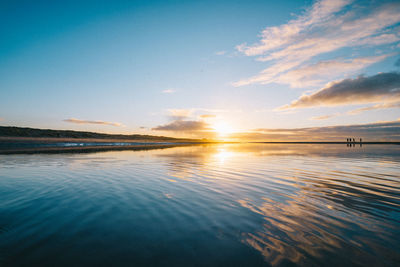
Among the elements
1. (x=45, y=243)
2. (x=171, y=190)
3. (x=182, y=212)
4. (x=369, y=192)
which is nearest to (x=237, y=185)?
(x=171, y=190)

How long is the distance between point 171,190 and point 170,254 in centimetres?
473

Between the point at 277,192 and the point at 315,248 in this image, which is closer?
the point at 315,248

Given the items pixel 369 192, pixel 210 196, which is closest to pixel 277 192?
pixel 210 196

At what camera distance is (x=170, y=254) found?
354 centimetres

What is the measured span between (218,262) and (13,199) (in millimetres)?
8067

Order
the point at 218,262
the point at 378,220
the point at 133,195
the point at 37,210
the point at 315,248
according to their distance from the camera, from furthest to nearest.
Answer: the point at 133,195 → the point at 37,210 → the point at 378,220 → the point at 315,248 → the point at 218,262

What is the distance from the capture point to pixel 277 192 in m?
8.18

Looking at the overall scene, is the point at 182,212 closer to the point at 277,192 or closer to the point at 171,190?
the point at 171,190

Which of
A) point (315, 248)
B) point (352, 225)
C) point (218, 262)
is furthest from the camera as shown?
point (352, 225)

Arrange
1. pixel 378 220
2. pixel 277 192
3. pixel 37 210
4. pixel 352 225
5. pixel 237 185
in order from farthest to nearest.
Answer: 1. pixel 237 185
2. pixel 277 192
3. pixel 37 210
4. pixel 378 220
5. pixel 352 225

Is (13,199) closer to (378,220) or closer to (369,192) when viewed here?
(378,220)

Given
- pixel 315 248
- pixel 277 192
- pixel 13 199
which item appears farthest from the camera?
pixel 277 192

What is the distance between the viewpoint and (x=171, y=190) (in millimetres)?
8203

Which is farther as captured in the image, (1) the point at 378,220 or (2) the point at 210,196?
(2) the point at 210,196
